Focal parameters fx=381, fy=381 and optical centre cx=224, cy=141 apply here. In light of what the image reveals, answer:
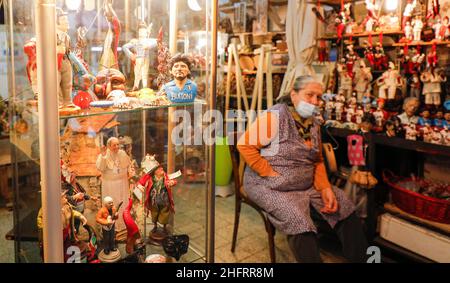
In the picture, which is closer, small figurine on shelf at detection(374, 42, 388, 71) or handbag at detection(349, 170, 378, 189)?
handbag at detection(349, 170, 378, 189)

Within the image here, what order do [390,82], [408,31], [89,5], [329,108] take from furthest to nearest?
[329,108], [390,82], [408,31], [89,5]

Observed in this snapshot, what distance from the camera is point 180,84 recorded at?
1.40m

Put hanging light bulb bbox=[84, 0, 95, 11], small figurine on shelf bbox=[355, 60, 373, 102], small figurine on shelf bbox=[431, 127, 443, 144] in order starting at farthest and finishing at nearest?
small figurine on shelf bbox=[355, 60, 373, 102], small figurine on shelf bbox=[431, 127, 443, 144], hanging light bulb bbox=[84, 0, 95, 11]

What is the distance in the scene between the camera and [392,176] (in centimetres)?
268

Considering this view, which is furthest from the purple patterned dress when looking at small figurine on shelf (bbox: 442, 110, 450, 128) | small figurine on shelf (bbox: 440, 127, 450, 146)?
small figurine on shelf (bbox: 442, 110, 450, 128)

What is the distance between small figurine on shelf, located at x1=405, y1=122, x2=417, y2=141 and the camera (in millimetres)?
2427

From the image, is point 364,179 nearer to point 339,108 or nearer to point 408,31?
point 339,108

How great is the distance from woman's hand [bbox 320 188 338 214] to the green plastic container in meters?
1.45

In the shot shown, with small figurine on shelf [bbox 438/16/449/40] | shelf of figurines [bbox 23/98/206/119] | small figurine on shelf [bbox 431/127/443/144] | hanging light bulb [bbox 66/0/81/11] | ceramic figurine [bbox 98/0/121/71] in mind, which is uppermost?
small figurine on shelf [bbox 438/16/449/40]

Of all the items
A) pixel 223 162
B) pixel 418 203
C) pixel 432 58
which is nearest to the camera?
pixel 418 203

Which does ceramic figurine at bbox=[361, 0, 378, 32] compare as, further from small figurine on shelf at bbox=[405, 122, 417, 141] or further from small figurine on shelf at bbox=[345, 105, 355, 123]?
small figurine on shelf at bbox=[405, 122, 417, 141]

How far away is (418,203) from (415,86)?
0.82 m

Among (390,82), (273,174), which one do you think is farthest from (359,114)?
(273,174)
